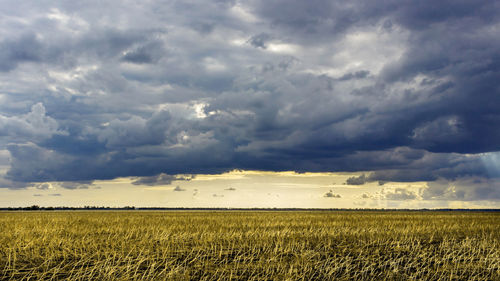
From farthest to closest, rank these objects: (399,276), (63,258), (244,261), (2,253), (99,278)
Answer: (2,253) → (63,258) → (244,261) → (399,276) → (99,278)

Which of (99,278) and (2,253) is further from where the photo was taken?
(2,253)

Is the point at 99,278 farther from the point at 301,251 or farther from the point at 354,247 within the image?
the point at 354,247

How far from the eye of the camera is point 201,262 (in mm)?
15883

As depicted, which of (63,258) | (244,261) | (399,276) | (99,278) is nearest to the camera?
(99,278)

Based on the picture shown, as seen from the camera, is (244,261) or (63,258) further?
(63,258)

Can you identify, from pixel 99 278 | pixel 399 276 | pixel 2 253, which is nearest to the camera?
pixel 99 278

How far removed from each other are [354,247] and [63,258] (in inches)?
551

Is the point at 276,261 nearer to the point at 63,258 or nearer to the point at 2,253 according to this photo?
the point at 63,258

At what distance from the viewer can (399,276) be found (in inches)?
549

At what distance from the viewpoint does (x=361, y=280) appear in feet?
43.7

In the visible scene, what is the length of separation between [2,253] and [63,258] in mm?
3788

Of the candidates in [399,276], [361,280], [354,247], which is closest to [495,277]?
[399,276]

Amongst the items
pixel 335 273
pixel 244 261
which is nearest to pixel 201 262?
pixel 244 261

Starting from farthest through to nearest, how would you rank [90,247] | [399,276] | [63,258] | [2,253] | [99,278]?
[90,247] < [2,253] < [63,258] < [399,276] < [99,278]
